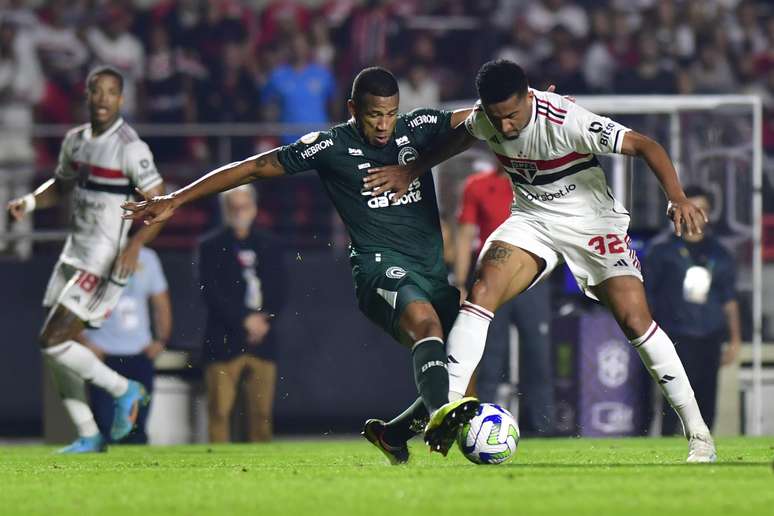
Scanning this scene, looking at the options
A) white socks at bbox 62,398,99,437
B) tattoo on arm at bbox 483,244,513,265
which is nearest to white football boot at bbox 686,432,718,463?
tattoo on arm at bbox 483,244,513,265

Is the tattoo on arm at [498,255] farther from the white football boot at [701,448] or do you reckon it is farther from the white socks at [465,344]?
the white football boot at [701,448]

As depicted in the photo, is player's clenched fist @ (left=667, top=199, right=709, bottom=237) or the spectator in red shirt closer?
player's clenched fist @ (left=667, top=199, right=709, bottom=237)

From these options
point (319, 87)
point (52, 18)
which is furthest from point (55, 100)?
point (319, 87)

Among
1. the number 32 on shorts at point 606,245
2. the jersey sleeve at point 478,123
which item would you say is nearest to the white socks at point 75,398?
the jersey sleeve at point 478,123

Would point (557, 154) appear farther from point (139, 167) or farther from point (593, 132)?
point (139, 167)

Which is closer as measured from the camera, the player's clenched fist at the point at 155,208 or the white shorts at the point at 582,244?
the player's clenched fist at the point at 155,208

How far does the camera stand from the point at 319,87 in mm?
18031

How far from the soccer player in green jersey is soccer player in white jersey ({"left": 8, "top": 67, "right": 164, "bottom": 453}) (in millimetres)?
2748

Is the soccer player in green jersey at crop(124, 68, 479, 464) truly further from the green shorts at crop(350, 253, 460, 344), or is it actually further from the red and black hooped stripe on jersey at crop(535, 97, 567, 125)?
the red and black hooped stripe on jersey at crop(535, 97, 567, 125)

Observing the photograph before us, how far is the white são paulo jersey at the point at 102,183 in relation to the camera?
37.3 ft

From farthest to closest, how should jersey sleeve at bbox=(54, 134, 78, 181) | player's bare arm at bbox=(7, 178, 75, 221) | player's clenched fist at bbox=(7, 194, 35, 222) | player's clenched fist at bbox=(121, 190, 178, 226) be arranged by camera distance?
jersey sleeve at bbox=(54, 134, 78, 181) < player's bare arm at bbox=(7, 178, 75, 221) < player's clenched fist at bbox=(7, 194, 35, 222) < player's clenched fist at bbox=(121, 190, 178, 226)

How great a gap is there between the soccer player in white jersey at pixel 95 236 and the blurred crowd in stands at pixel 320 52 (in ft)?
18.3

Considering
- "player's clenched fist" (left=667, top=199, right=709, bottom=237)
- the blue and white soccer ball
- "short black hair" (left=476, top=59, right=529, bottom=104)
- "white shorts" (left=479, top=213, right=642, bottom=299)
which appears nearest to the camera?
"player's clenched fist" (left=667, top=199, right=709, bottom=237)

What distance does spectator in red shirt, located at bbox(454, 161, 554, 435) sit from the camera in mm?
13672
